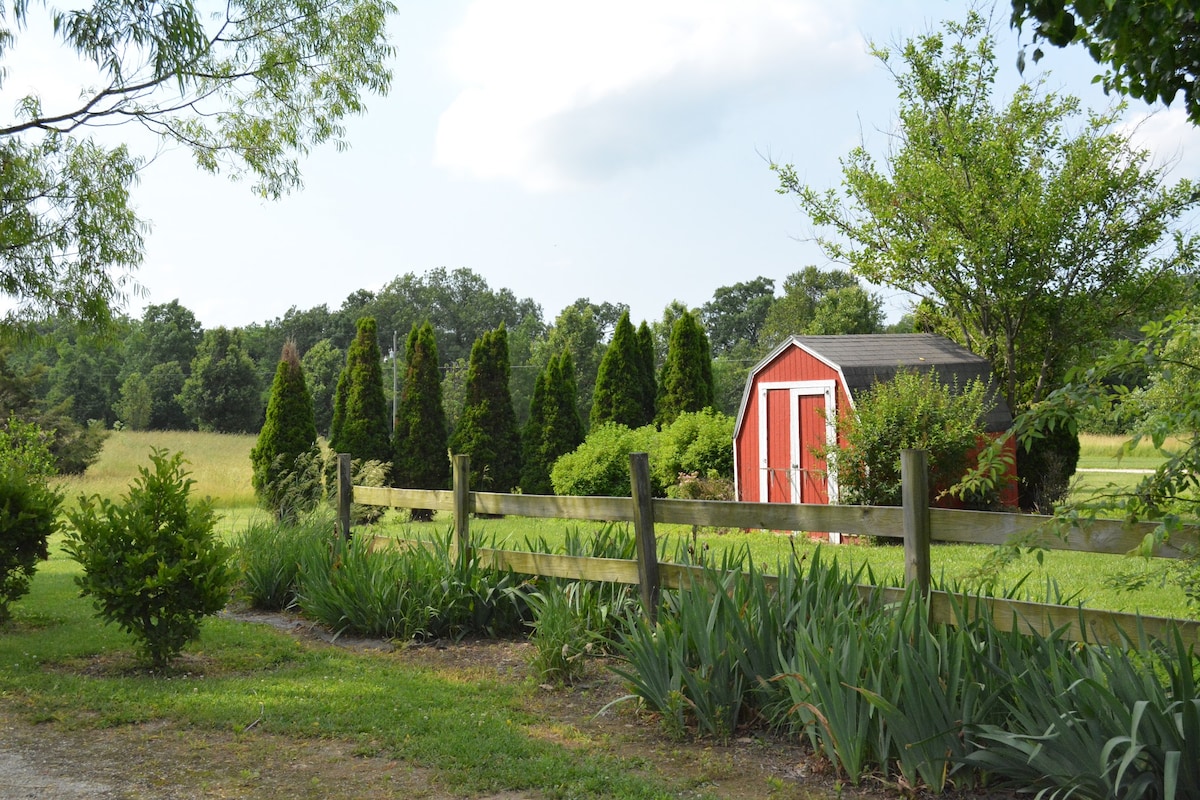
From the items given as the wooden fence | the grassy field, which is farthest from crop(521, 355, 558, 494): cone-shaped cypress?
the wooden fence

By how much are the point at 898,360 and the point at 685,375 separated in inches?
260

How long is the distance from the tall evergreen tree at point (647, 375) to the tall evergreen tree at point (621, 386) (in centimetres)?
30

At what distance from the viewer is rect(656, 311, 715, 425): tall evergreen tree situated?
2202 cm

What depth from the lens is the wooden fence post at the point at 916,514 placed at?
194 inches

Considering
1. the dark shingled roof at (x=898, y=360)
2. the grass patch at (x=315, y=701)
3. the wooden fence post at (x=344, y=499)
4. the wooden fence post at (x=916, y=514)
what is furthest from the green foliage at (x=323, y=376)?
the wooden fence post at (x=916, y=514)

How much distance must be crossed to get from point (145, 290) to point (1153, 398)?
10963mm

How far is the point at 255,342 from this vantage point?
6894 centimetres

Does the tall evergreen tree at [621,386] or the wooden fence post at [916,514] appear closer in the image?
the wooden fence post at [916,514]

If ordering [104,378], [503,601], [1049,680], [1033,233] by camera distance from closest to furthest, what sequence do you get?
1. [1049,680]
2. [503,601]
3. [1033,233]
4. [104,378]

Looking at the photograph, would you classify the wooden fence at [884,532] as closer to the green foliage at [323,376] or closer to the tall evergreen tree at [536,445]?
the tall evergreen tree at [536,445]

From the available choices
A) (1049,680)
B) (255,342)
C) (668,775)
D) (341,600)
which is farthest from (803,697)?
(255,342)

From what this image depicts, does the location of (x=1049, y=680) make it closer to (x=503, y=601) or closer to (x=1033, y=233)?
(x=503, y=601)

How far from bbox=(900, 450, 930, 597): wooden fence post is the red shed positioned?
10125 millimetres

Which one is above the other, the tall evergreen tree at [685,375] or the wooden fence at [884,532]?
the tall evergreen tree at [685,375]
